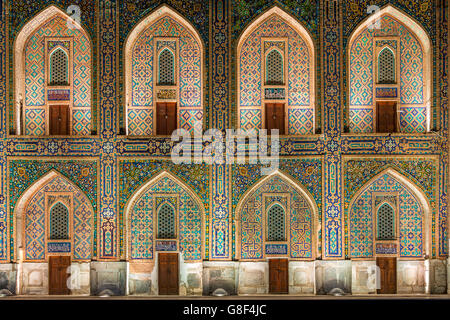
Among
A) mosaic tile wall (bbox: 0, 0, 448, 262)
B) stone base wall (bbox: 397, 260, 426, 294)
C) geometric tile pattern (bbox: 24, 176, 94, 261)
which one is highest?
mosaic tile wall (bbox: 0, 0, 448, 262)

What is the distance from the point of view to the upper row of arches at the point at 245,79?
1165 centimetres

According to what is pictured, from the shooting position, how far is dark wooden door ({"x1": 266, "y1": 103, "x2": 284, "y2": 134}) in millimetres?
11672

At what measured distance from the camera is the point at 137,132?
462 inches

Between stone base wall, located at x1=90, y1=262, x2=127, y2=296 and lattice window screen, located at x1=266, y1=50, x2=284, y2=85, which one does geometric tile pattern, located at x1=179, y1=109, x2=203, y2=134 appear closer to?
lattice window screen, located at x1=266, y1=50, x2=284, y2=85

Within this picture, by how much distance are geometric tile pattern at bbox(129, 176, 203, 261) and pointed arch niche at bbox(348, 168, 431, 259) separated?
4135 millimetres

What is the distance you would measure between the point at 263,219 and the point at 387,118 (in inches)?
170

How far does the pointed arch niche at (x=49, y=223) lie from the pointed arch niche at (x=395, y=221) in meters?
7.11

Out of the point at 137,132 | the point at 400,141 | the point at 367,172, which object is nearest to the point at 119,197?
the point at 137,132

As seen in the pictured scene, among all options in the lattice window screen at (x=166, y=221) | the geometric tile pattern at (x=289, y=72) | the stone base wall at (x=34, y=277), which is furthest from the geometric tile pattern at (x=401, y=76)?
the stone base wall at (x=34, y=277)

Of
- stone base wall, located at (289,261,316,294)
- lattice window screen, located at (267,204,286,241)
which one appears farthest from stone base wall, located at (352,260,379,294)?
lattice window screen, located at (267,204,286,241)

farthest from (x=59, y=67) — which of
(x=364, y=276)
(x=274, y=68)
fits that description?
(x=364, y=276)

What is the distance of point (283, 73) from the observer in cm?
1171

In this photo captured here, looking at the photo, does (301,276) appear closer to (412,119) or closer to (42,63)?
(412,119)

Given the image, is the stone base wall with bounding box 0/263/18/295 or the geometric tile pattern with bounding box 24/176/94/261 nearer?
the stone base wall with bounding box 0/263/18/295
